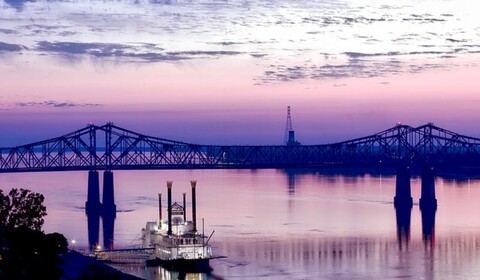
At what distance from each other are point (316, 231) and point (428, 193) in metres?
24.6

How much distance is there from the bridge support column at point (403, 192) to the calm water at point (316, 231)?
908 millimetres

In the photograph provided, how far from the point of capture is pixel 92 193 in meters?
80.9

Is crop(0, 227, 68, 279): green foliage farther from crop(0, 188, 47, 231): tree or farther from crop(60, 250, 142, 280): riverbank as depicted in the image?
crop(60, 250, 142, 280): riverbank

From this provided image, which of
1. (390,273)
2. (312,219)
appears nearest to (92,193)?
(312,219)

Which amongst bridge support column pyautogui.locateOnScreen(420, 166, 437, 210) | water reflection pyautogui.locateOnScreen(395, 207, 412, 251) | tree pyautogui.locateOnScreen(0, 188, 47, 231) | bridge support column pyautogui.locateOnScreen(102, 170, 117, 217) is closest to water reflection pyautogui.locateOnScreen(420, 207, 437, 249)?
A: bridge support column pyautogui.locateOnScreen(420, 166, 437, 210)

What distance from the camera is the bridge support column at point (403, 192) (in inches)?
3349

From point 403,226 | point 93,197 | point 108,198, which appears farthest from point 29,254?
point 93,197

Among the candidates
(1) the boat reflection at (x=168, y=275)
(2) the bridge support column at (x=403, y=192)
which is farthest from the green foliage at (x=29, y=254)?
(2) the bridge support column at (x=403, y=192)

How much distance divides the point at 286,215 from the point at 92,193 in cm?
1626

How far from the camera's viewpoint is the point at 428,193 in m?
85.0

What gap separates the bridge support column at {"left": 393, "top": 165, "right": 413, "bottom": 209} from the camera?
8506cm

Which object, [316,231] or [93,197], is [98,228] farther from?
[93,197]

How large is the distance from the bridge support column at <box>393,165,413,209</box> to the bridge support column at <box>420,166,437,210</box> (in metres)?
1.15

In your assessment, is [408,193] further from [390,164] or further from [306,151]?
[306,151]
